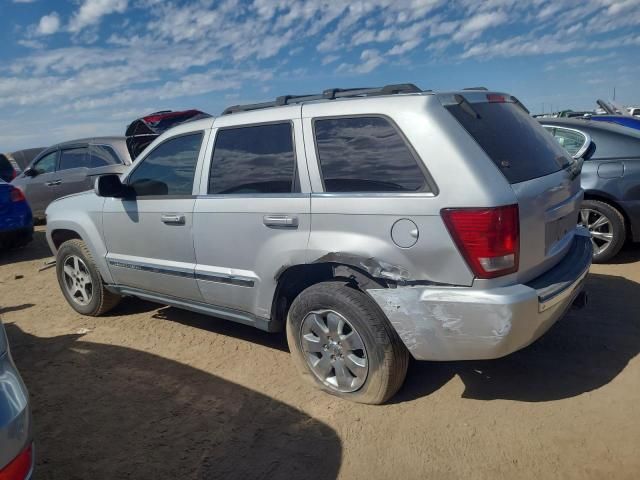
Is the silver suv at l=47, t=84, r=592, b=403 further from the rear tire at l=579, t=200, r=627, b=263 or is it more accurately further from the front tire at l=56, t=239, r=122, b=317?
the rear tire at l=579, t=200, r=627, b=263

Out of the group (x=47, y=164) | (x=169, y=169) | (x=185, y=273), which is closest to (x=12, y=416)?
(x=185, y=273)

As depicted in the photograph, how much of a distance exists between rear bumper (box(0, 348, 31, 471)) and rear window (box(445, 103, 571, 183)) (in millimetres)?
2474

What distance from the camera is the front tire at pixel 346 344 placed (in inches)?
115

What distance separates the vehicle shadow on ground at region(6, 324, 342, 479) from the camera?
2697mm

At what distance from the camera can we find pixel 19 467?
1832 millimetres

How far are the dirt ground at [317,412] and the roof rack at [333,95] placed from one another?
190 centimetres

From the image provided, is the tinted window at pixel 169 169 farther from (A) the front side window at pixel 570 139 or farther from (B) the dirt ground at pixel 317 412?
(A) the front side window at pixel 570 139

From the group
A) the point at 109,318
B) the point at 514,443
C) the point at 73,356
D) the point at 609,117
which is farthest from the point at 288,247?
the point at 609,117

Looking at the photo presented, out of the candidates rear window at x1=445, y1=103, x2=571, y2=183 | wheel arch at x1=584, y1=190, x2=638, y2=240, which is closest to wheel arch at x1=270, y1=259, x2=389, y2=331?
rear window at x1=445, y1=103, x2=571, y2=183

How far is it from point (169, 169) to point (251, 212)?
42.9 inches

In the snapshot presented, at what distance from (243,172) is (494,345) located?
6.53 feet

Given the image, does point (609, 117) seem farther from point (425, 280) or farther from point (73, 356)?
point (73, 356)

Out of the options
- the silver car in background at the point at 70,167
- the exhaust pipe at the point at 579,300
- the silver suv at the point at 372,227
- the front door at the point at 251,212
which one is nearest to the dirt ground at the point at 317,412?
the silver suv at the point at 372,227

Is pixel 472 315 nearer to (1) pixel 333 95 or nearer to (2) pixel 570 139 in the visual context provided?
(1) pixel 333 95
